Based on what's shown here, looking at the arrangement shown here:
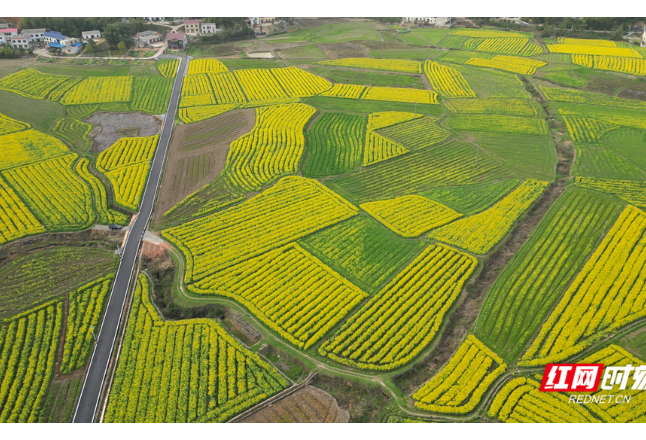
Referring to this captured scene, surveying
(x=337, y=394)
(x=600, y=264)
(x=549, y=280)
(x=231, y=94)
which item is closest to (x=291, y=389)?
(x=337, y=394)

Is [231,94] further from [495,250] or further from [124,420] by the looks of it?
[124,420]

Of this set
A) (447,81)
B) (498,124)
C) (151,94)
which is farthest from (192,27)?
(498,124)

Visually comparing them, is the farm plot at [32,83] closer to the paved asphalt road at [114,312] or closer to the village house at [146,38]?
the village house at [146,38]

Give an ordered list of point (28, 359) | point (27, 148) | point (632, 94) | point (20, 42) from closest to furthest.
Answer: point (28, 359), point (27, 148), point (632, 94), point (20, 42)

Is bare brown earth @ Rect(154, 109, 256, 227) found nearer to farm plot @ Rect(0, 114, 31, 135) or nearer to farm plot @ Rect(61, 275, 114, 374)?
farm plot @ Rect(61, 275, 114, 374)

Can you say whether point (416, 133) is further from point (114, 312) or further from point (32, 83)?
point (32, 83)

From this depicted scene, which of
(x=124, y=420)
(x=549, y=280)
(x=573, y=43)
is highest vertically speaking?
(x=573, y=43)
